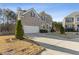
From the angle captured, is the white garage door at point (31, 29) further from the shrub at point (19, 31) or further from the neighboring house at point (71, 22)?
the neighboring house at point (71, 22)

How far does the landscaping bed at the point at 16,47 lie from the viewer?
7328mm

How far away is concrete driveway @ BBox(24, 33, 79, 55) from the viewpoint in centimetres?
736

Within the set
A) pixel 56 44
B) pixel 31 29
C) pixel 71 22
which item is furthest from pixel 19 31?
pixel 71 22

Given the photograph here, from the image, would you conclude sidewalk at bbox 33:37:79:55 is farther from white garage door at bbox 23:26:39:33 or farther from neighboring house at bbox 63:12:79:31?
neighboring house at bbox 63:12:79:31

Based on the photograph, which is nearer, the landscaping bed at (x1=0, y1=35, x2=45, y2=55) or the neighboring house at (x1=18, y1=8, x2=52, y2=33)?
the landscaping bed at (x1=0, y1=35, x2=45, y2=55)

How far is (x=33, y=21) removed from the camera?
7570mm

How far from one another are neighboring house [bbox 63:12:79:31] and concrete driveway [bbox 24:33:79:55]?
0.90ft

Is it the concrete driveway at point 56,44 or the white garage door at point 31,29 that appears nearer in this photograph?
the concrete driveway at point 56,44

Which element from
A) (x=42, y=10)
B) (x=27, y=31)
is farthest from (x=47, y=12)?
(x=27, y=31)

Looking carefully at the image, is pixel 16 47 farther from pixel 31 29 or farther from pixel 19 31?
pixel 31 29

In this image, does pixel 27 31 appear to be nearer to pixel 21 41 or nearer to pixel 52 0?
pixel 21 41

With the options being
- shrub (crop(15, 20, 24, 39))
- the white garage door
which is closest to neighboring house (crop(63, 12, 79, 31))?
the white garage door

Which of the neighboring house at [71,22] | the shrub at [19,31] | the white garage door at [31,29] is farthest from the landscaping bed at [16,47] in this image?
the neighboring house at [71,22]

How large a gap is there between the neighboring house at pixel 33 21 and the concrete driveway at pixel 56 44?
5.9 inches
